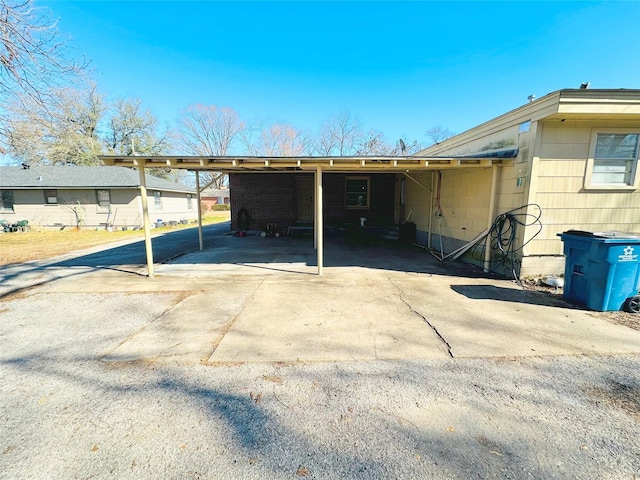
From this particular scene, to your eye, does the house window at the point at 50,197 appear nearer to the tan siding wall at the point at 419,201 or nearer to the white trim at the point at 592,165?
the tan siding wall at the point at 419,201

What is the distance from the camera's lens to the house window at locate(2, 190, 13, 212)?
16250 millimetres

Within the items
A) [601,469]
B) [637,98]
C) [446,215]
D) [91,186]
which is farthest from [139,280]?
[91,186]

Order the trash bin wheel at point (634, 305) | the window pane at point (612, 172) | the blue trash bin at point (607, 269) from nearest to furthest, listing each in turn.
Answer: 1. the blue trash bin at point (607, 269)
2. the trash bin wheel at point (634, 305)
3. the window pane at point (612, 172)

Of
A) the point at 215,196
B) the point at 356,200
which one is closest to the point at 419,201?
the point at 356,200

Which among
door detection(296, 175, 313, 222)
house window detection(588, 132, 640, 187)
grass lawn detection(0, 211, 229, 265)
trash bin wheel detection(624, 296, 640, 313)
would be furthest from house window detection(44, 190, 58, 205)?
trash bin wheel detection(624, 296, 640, 313)

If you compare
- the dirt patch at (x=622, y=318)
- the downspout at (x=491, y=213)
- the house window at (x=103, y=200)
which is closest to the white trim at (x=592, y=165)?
the downspout at (x=491, y=213)

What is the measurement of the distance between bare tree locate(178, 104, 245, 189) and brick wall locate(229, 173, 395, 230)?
64.7 feet

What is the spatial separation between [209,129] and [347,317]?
34557mm

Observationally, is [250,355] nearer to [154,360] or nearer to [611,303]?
[154,360]

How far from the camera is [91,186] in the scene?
15781 millimetres

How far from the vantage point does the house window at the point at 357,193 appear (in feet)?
43.6

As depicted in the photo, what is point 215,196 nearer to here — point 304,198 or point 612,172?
point 304,198

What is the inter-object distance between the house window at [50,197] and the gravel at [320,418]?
59.5ft

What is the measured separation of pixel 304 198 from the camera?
13516 mm
